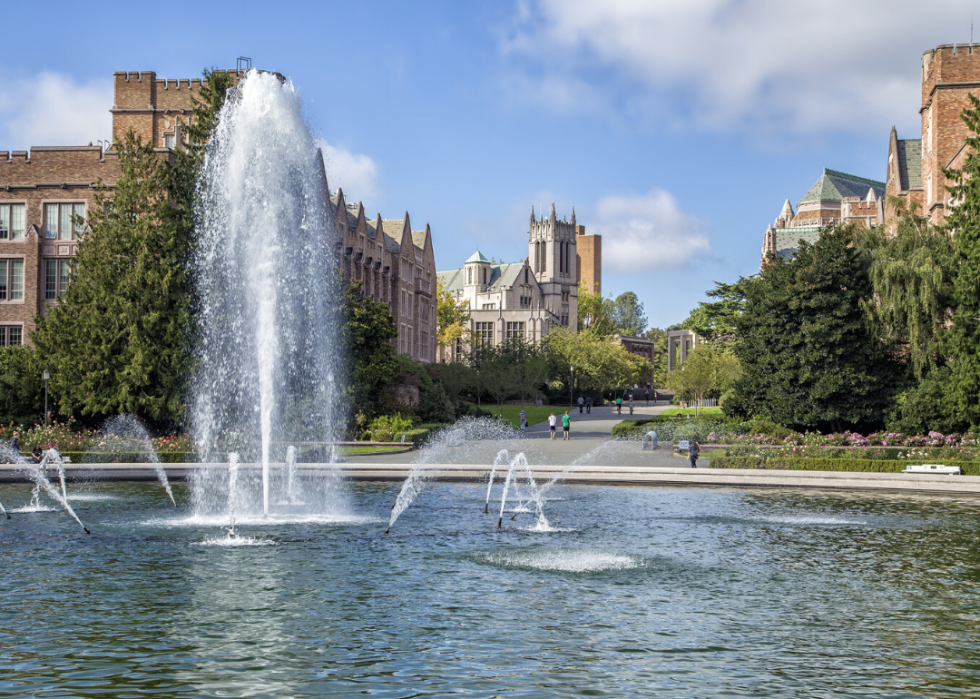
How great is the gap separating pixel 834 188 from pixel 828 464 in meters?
107

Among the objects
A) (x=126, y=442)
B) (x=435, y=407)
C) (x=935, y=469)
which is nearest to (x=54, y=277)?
(x=126, y=442)

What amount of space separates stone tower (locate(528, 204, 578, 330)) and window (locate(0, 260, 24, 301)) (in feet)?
399

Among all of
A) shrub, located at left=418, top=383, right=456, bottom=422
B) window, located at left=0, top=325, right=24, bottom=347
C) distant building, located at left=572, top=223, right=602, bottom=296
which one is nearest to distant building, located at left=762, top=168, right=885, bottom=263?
distant building, located at left=572, top=223, right=602, bottom=296

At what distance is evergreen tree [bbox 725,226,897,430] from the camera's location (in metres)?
37.5

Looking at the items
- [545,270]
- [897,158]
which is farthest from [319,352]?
[545,270]

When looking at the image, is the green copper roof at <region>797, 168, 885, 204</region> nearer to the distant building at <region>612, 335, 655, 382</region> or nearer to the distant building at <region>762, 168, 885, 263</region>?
the distant building at <region>762, 168, 885, 263</region>

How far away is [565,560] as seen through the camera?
15.2 metres

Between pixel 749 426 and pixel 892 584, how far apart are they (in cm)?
2585

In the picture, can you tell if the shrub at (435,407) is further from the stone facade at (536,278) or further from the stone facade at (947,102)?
the stone facade at (536,278)

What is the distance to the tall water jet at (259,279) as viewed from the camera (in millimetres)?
26484

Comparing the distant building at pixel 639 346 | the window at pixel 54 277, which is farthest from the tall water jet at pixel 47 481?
the distant building at pixel 639 346

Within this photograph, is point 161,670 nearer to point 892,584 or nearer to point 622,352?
point 892,584

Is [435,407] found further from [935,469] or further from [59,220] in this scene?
[935,469]

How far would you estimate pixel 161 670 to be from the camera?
9.28 meters
